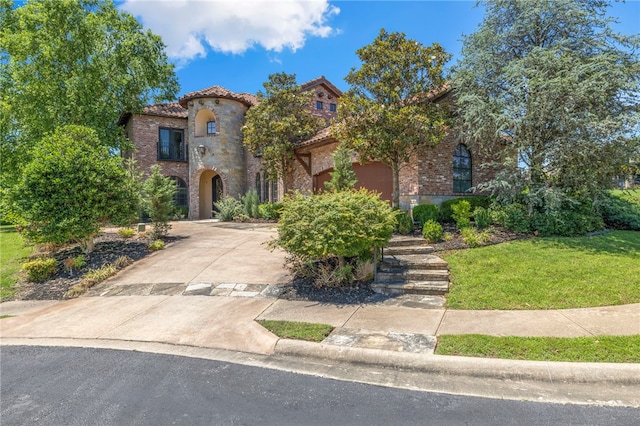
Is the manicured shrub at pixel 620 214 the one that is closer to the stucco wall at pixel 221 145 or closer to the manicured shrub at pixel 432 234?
the manicured shrub at pixel 432 234

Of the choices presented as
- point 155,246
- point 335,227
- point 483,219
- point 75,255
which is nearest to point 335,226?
point 335,227

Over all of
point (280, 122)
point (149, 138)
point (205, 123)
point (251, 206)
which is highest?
point (205, 123)

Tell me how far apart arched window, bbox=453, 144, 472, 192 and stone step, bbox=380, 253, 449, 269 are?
251 inches

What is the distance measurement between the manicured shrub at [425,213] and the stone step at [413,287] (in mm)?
4182

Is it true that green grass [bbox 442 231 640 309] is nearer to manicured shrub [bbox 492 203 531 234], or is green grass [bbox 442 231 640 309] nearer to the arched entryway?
manicured shrub [bbox 492 203 531 234]

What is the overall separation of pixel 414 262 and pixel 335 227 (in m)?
2.25

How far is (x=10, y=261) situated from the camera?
11.0 metres

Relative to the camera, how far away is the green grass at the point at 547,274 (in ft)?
20.0

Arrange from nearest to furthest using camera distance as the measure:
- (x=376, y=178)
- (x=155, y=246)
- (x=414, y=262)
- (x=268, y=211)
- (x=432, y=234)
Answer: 1. (x=414, y=262)
2. (x=432, y=234)
3. (x=155, y=246)
4. (x=376, y=178)
5. (x=268, y=211)

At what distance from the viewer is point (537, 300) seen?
239 inches

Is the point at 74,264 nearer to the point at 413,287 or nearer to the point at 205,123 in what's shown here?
the point at 413,287

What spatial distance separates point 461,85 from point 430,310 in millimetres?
8169

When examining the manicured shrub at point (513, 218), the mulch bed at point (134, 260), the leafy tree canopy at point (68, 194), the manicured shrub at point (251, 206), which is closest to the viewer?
the mulch bed at point (134, 260)

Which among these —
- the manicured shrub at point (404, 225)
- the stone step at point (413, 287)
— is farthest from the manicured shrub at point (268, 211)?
the stone step at point (413, 287)
